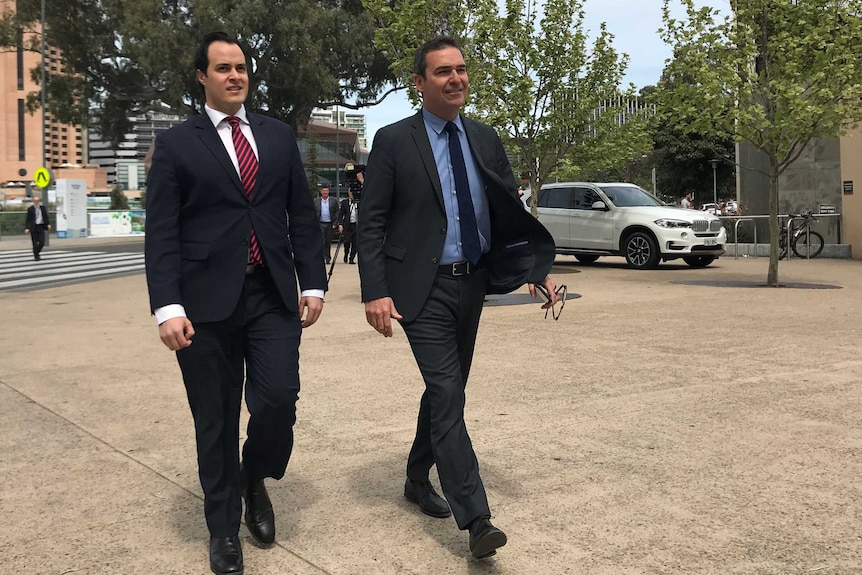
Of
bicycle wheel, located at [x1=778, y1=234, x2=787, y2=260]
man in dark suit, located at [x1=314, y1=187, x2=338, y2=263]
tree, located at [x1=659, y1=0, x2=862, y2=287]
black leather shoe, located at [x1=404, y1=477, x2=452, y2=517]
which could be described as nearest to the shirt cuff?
black leather shoe, located at [x1=404, y1=477, x2=452, y2=517]

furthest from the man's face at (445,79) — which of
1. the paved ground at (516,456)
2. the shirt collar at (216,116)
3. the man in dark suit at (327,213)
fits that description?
the man in dark suit at (327,213)

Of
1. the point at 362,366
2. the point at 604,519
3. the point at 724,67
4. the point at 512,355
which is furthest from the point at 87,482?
the point at 724,67

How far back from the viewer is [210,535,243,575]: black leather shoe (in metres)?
3.29

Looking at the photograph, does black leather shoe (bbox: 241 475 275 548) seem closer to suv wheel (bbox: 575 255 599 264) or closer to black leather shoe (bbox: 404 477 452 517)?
black leather shoe (bbox: 404 477 452 517)

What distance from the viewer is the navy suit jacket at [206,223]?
3283mm

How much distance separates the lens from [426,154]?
3.60 m

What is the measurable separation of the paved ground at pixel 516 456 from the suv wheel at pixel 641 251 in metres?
8.84

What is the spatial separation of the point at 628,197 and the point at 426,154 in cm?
1629

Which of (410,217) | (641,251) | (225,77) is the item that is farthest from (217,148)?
(641,251)

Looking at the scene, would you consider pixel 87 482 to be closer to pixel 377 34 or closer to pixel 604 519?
pixel 604 519

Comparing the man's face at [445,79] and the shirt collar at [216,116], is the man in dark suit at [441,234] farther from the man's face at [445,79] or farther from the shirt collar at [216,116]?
the shirt collar at [216,116]

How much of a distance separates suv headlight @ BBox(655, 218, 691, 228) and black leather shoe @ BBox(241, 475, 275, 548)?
15.7 meters

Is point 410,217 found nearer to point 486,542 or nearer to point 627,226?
point 486,542

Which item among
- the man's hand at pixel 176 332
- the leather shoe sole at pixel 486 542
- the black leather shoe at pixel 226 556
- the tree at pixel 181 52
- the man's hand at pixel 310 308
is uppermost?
the tree at pixel 181 52
